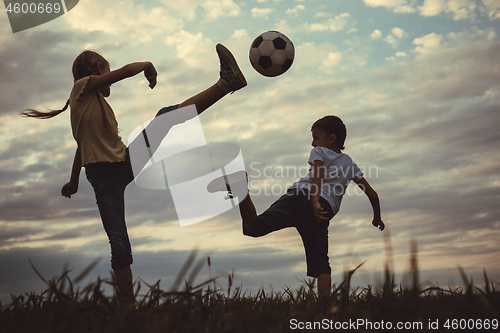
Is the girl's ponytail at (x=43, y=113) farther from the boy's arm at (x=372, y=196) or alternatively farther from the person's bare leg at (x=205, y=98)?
the boy's arm at (x=372, y=196)

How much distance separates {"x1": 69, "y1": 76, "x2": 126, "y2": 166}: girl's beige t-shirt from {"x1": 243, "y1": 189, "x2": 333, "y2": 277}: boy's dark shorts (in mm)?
1858

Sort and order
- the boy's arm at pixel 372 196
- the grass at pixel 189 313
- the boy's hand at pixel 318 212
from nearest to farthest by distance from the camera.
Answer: the grass at pixel 189 313
the boy's hand at pixel 318 212
the boy's arm at pixel 372 196

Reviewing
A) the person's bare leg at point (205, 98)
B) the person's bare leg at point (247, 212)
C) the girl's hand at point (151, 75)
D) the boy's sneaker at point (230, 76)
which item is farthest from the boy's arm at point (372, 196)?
the girl's hand at point (151, 75)

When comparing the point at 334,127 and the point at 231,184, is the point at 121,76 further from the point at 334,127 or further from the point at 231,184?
the point at 334,127

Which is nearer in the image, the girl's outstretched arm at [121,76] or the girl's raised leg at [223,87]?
the girl's outstretched arm at [121,76]

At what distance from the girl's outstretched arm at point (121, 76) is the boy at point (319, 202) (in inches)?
63.8

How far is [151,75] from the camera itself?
14.9 feet

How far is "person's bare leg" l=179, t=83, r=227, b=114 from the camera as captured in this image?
15.2 ft

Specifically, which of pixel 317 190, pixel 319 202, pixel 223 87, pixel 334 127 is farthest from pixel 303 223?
pixel 223 87

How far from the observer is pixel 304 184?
5023 millimetres

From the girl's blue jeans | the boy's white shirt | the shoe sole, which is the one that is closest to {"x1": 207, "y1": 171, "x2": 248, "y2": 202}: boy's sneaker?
the shoe sole

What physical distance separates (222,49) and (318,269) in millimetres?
2936

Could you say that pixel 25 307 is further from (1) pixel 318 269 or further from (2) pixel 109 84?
(1) pixel 318 269

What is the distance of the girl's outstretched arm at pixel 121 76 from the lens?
14.2 feet
